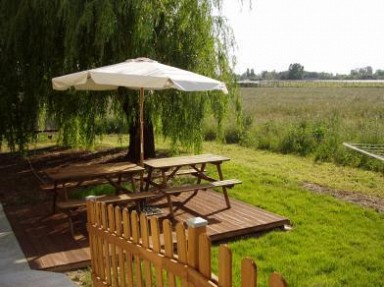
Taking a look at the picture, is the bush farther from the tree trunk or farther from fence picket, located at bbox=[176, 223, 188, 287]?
fence picket, located at bbox=[176, 223, 188, 287]

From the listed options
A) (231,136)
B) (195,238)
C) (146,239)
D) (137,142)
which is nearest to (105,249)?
(146,239)

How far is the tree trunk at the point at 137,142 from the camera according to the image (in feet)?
33.8

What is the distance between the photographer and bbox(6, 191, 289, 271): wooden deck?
4766 millimetres

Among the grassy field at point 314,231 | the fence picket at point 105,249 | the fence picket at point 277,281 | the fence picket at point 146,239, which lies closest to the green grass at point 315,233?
the grassy field at point 314,231

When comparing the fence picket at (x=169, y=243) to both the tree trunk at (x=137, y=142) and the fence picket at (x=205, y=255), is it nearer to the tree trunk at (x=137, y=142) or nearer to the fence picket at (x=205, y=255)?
the fence picket at (x=205, y=255)

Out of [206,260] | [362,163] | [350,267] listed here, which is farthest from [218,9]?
[206,260]

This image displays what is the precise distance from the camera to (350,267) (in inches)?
181

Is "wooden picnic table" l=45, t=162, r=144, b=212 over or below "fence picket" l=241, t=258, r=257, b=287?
below

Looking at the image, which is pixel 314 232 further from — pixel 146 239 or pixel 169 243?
pixel 169 243

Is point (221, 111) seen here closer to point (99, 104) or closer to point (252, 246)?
point (99, 104)

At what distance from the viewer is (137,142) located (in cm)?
1044

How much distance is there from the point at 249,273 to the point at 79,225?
447 cm

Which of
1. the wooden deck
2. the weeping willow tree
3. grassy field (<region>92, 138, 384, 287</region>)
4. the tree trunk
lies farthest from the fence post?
the tree trunk

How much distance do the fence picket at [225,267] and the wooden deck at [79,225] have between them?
2954 mm
